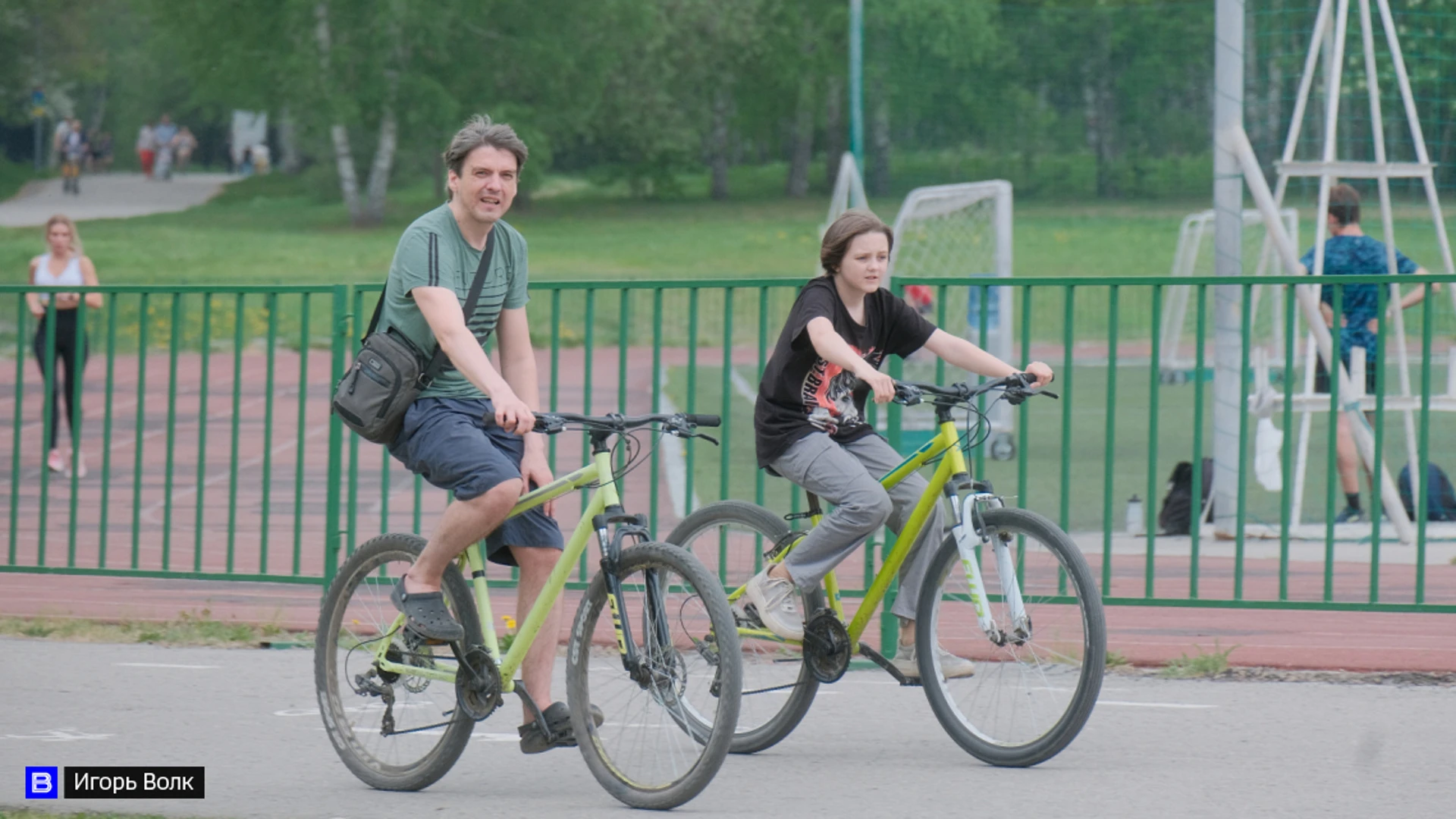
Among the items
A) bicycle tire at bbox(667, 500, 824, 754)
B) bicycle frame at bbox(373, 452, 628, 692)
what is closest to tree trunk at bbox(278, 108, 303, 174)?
bicycle tire at bbox(667, 500, 824, 754)

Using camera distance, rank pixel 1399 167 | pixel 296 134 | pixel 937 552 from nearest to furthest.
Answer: pixel 937 552
pixel 1399 167
pixel 296 134

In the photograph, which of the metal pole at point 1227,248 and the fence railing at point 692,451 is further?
the metal pole at point 1227,248

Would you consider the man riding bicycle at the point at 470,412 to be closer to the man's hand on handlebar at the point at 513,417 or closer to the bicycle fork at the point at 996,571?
the man's hand on handlebar at the point at 513,417

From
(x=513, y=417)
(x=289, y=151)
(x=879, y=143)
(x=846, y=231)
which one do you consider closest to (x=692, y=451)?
(x=846, y=231)

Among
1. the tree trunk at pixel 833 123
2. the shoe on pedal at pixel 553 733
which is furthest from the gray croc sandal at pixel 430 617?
the tree trunk at pixel 833 123

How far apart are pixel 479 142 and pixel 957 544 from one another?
1747mm

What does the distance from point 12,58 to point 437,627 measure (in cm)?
6335

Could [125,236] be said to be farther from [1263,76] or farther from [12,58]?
[1263,76]

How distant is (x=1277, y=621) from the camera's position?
26.3 feet

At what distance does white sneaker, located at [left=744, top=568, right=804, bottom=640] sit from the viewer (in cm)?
587

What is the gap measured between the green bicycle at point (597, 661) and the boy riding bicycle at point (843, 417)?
681 millimetres

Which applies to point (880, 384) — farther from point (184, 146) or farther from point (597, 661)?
point (184, 146)

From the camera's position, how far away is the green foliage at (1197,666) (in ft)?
23.1

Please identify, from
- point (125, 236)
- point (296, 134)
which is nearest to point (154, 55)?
point (296, 134)
